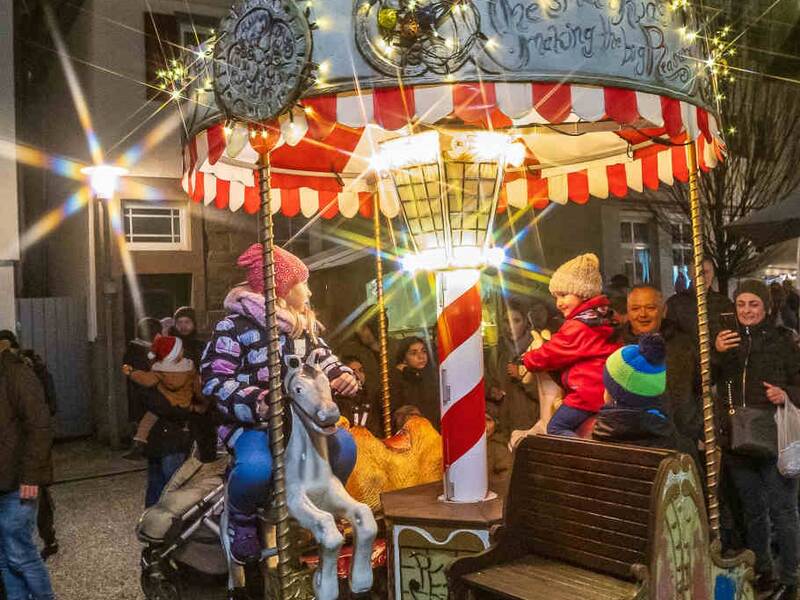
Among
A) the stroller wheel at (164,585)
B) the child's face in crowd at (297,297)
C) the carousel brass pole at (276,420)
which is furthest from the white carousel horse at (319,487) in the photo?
the stroller wheel at (164,585)

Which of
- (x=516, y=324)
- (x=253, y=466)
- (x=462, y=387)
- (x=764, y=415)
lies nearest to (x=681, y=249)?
(x=516, y=324)

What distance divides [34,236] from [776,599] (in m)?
14.9

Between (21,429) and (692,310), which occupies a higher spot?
(692,310)

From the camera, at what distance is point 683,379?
5691 millimetres

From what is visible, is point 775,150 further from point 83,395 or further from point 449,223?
point 83,395

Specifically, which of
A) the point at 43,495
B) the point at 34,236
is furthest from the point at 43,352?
the point at 43,495

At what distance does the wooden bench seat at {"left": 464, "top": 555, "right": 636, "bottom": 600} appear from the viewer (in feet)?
11.2

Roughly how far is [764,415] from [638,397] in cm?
197

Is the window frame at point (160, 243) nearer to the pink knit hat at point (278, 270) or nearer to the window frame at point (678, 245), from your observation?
the pink knit hat at point (278, 270)

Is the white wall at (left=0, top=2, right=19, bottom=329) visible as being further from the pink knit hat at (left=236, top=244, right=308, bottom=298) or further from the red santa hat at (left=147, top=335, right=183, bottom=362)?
the pink knit hat at (left=236, top=244, right=308, bottom=298)

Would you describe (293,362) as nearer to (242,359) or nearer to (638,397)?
(242,359)

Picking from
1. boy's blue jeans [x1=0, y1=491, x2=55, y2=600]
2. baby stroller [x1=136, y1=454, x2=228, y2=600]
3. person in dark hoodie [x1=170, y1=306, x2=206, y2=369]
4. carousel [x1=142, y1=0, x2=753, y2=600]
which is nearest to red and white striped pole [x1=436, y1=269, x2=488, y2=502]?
carousel [x1=142, y1=0, x2=753, y2=600]

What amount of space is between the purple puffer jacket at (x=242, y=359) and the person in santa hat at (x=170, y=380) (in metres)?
3.22

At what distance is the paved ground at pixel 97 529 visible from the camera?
582cm
